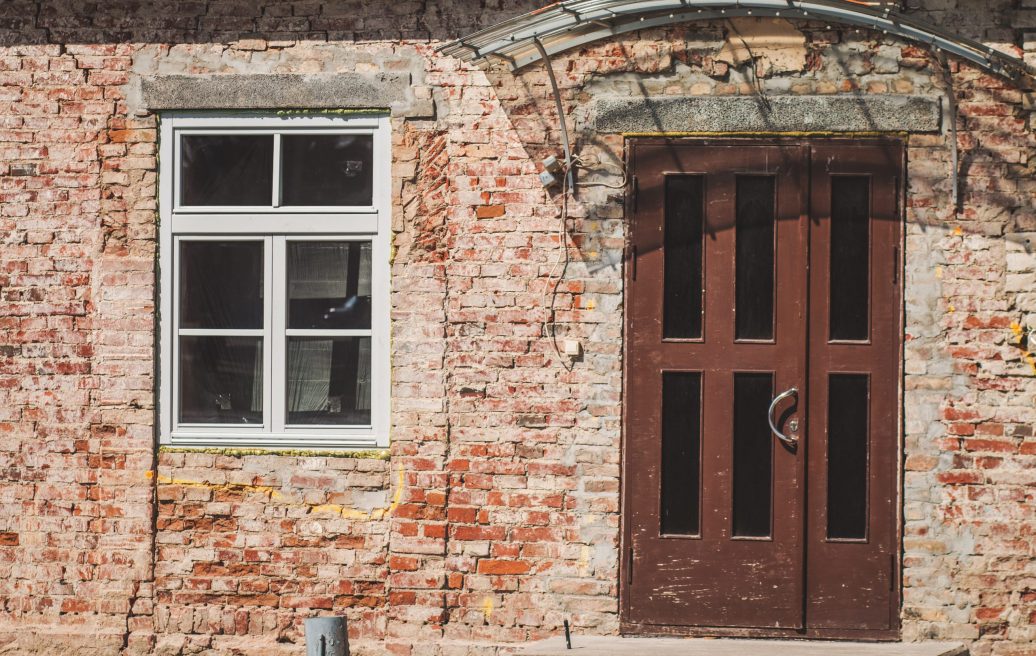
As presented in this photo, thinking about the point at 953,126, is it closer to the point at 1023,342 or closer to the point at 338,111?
the point at 1023,342

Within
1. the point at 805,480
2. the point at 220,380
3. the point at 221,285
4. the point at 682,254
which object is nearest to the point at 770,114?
the point at 682,254

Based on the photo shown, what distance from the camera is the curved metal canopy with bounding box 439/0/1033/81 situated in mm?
4645

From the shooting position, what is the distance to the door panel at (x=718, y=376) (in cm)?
501

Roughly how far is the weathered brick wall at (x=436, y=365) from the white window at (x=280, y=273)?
0.13 m

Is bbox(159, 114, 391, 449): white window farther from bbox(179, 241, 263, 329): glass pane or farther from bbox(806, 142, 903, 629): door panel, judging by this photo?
bbox(806, 142, 903, 629): door panel

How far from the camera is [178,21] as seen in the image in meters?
5.27

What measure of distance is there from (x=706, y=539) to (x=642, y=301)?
4.10 ft

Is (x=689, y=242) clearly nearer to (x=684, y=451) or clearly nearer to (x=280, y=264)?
(x=684, y=451)

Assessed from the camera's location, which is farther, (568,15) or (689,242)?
(689,242)

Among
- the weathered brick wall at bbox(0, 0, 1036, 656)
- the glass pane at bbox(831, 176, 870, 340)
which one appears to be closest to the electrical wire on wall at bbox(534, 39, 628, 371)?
the weathered brick wall at bbox(0, 0, 1036, 656)

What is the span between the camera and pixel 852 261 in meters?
5.02

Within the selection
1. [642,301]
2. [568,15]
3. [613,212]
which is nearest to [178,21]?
[568,15]

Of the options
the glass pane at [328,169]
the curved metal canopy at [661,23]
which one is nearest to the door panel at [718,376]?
the curved metal canopy at [661,23]

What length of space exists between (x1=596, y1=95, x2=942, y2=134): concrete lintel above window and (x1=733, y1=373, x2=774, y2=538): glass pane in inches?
50.3
